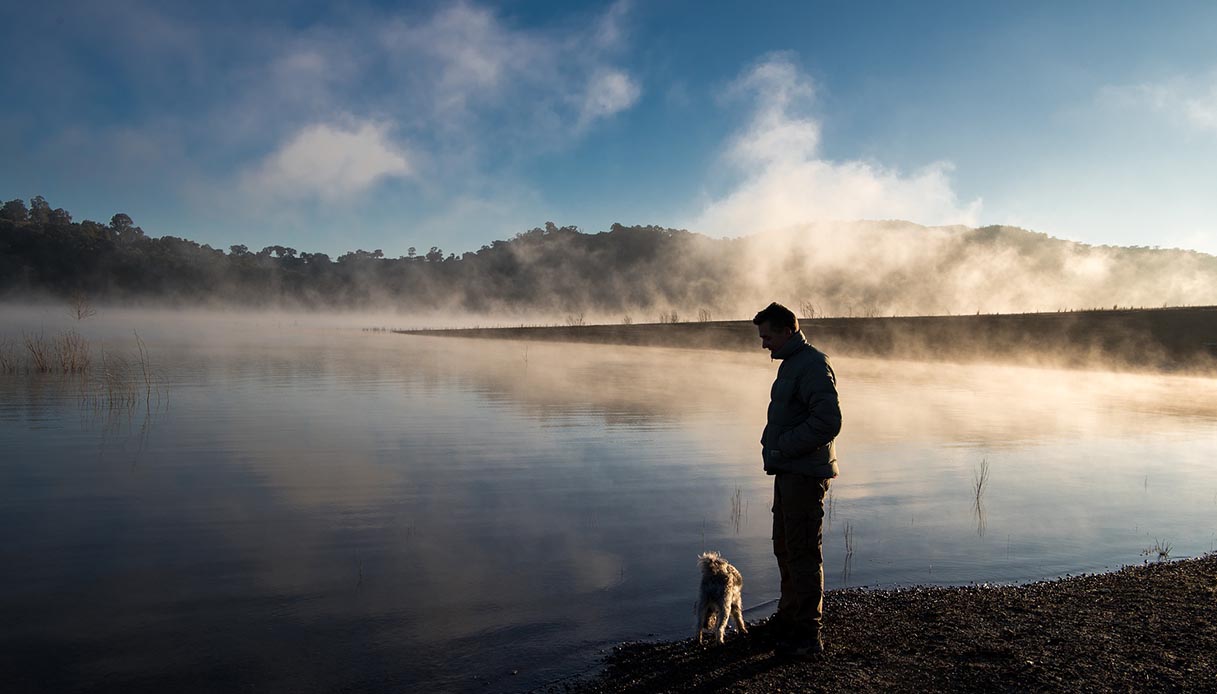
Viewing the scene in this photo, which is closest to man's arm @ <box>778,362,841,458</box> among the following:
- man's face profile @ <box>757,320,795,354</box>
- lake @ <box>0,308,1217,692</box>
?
man's face profile @ <box>757,320,795,354</box>

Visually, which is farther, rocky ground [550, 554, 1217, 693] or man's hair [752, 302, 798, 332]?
man's hair [752, 302, 798, 332]

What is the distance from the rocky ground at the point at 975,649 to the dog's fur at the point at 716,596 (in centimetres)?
17

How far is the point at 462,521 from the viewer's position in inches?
354

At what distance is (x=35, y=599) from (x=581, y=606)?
4442 millimetres

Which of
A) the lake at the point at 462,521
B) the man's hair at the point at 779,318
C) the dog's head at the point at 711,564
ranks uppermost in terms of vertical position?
the man's hair at the point at 779,318

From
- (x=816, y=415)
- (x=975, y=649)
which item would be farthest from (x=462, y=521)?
(x=975, y=649)

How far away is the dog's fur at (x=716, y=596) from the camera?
17.8 ft

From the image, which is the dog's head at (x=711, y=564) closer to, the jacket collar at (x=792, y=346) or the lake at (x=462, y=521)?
the lake at (x=462, y=521)

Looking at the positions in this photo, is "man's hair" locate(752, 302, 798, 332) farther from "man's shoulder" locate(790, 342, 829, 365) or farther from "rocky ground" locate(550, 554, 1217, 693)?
"rocky ground" locate(550, 554, 1217, 693)

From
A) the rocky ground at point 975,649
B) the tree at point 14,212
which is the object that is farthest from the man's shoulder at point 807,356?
the tree at point 14,212

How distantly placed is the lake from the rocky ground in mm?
567

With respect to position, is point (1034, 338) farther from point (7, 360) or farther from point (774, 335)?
point (7, 360)

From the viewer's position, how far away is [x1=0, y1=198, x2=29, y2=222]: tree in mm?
148375

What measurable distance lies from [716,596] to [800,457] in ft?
3.73
